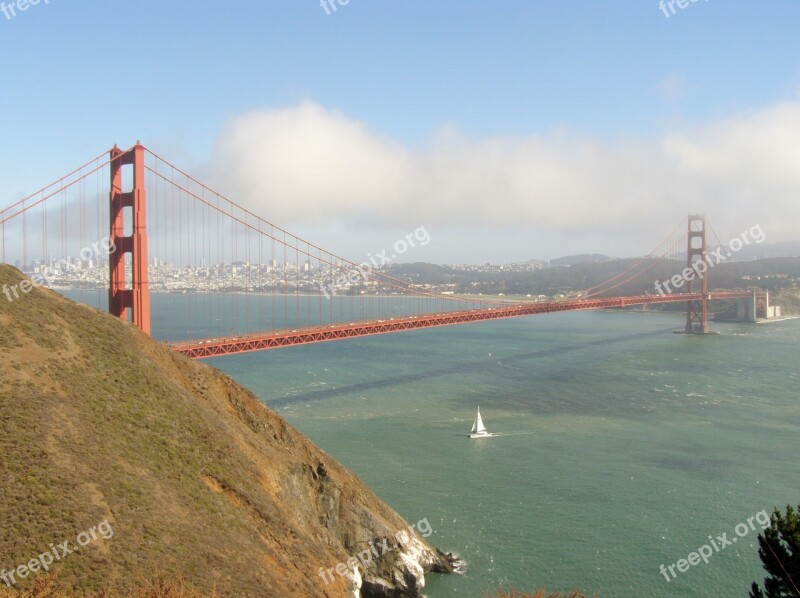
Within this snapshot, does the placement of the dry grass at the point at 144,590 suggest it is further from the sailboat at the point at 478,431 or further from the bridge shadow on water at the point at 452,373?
the bridge shadow on water at the point at 452,373

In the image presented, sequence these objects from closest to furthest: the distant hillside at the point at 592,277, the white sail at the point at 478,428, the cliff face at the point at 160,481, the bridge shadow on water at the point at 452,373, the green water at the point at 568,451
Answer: the cliff face at the point at 160,481 < the green water at the point at 568,451 < the white sail at the point at 478,428 < the bridge shadow on water at the point at 452,373 < the distant hillside at the point at 592,277

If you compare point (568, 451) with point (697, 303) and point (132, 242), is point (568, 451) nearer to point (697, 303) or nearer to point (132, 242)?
point (132, 242)

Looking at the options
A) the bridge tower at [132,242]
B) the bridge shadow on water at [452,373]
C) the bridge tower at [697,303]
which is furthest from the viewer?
the bridge tower at [697,303]

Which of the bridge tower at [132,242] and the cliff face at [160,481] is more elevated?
the bridge tower at [132,242]

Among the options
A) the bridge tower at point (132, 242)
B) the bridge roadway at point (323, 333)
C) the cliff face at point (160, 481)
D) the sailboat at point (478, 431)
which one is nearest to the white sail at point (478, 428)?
the sailboat at point (478, 431)

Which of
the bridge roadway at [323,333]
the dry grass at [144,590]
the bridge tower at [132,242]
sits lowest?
the dry grass at [144,590]

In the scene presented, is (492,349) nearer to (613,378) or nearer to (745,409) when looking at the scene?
(613,378)

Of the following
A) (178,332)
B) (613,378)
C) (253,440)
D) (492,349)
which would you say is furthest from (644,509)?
(178,332)

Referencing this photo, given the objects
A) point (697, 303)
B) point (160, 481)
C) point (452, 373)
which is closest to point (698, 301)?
point (697, 303)
